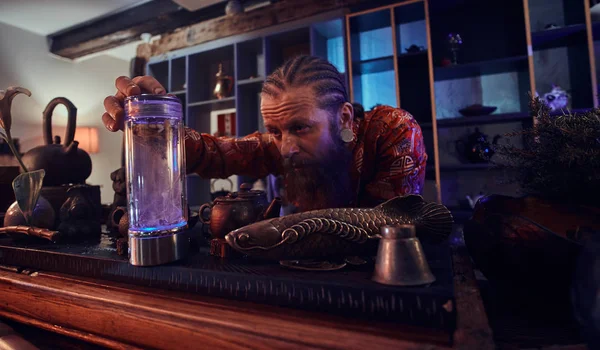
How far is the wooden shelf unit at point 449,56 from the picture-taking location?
251 centimetres

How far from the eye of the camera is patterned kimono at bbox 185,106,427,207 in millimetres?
1142

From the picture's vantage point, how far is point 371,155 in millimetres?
1257

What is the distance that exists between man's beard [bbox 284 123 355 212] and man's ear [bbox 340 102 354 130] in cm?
5

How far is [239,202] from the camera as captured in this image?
27.9 inches

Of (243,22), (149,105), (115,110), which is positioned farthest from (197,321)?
(243,22)

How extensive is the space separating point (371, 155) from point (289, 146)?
365 millimetres

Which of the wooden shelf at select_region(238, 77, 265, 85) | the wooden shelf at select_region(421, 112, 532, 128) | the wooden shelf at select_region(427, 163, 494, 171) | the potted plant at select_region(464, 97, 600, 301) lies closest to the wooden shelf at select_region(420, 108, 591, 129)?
the wooden shelf at select_region(421, 112, 532, 128)

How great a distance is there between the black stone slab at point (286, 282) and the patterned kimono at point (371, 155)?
0.49m

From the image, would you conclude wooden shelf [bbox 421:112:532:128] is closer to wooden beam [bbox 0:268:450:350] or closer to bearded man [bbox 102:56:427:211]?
bearded man [bbox 102:56:427:211]

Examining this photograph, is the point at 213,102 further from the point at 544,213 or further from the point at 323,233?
the point at 544,213

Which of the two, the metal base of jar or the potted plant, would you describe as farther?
the metal base of jar

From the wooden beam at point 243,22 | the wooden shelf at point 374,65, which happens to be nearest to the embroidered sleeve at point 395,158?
the wooden shelf at point 374,65

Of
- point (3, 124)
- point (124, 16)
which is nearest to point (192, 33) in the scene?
point (124, 16)

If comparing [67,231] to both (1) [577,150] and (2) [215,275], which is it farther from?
(1) [577,150]
